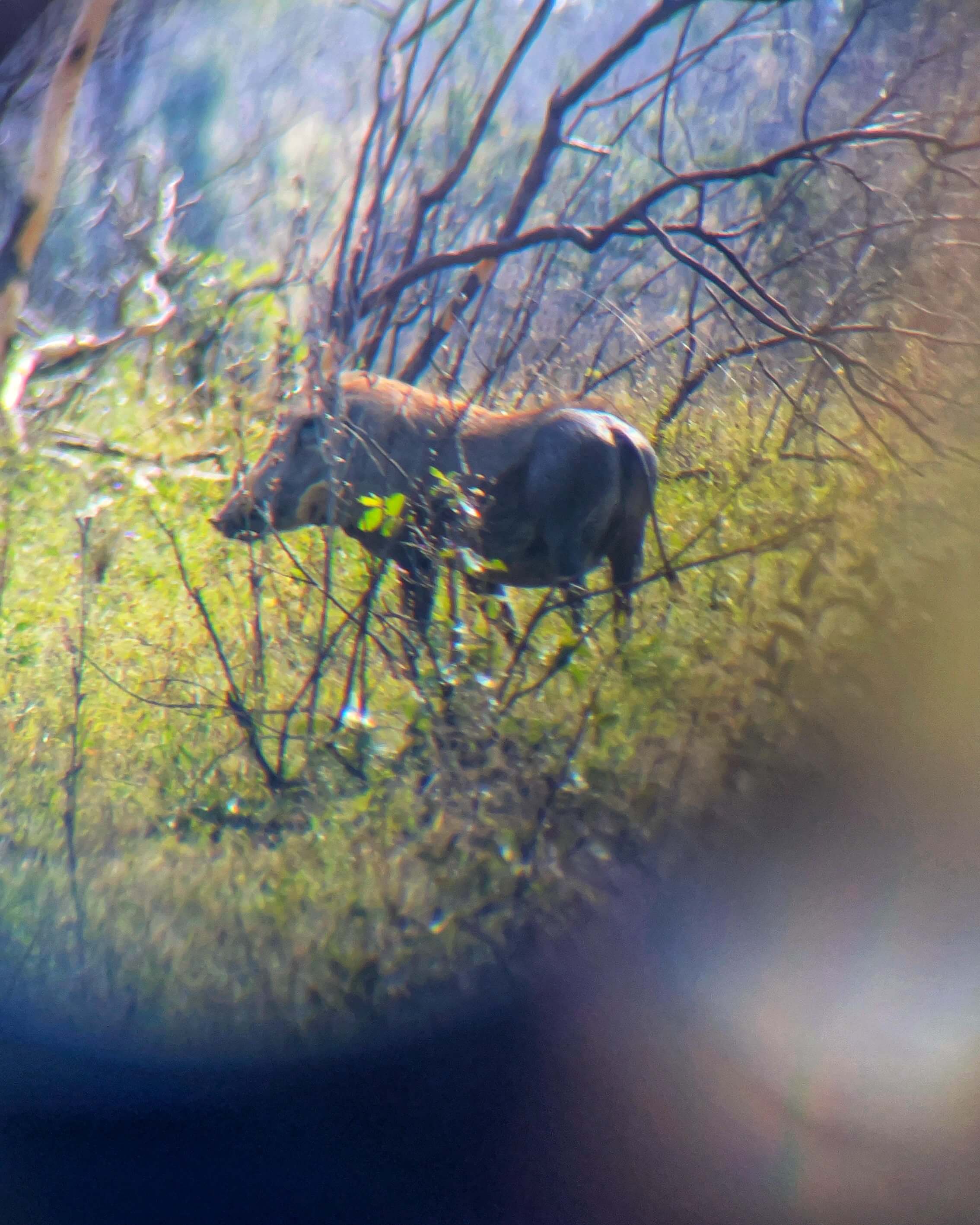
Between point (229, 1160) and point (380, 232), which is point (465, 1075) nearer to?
point (229, 1160)

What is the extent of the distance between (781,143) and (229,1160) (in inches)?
121

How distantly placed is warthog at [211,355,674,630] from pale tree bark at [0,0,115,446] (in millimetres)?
1423

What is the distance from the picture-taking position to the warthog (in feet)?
8.18

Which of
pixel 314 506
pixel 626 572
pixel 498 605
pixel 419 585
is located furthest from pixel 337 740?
pixel 626 572

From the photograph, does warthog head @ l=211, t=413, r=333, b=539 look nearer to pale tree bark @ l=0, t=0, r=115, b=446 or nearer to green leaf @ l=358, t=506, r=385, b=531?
green leaf @ l=358, t=506, r=385, b=531

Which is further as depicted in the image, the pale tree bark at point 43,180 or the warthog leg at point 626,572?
the pale tree bark at point 43,180

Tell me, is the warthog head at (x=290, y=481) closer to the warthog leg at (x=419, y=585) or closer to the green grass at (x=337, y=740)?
the green grass at (x=337, y=740)

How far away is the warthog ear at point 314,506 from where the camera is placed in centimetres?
286

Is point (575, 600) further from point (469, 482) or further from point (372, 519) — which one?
point (372, 519)

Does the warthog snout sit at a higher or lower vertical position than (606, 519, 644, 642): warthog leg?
lower

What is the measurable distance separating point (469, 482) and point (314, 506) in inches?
21.8

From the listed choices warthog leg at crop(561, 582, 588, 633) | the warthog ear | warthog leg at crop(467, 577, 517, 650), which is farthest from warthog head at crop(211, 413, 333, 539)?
warthog leg at crop(561, 582, 588, 633)

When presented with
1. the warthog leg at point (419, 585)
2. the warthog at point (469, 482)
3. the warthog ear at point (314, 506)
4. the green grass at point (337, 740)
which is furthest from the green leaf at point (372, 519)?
the warthog ear at point (314, 506)

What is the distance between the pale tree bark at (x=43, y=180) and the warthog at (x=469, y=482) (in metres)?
1.42
